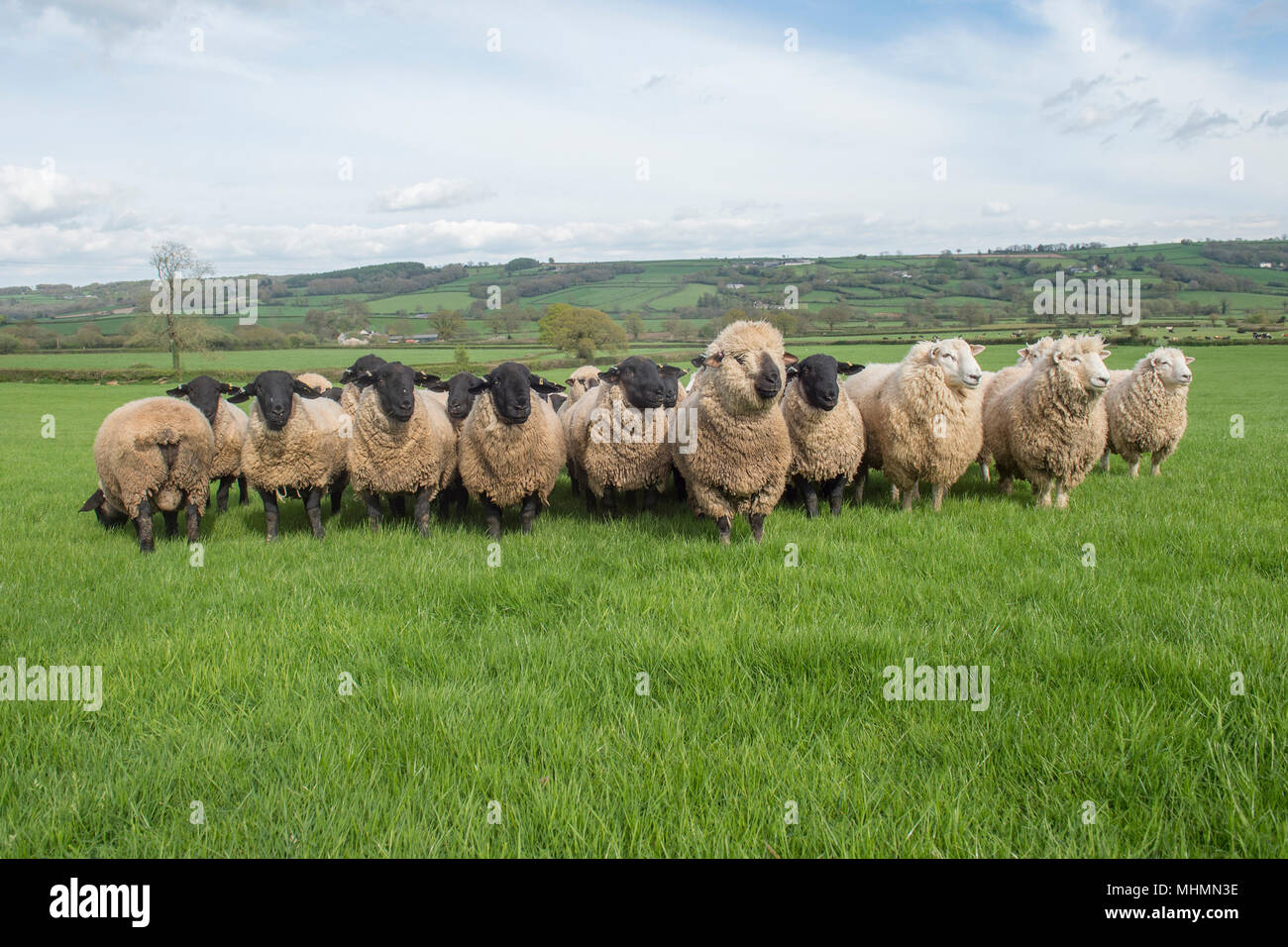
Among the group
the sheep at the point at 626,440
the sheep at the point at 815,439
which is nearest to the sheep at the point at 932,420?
the sheep at the point at 815,439

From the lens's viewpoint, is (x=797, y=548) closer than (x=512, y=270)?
Yes

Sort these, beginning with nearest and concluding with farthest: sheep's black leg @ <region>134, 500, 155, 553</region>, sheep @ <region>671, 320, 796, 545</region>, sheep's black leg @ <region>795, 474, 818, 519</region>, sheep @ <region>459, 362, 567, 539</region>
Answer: sheep @ <region>671, 320, 796, 545</region> < sheep's black leg @ <region>134, 500, 155, 553</region> < sheep @ <region>459, 362, 567, 539</region> < sheep's black leg @ <region>795, 474, 818, 519</region>

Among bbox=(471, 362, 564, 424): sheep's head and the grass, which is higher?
bbox=(471, 362, 564, 424): sheep's head

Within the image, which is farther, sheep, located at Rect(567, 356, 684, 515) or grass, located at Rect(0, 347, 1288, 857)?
sheep, located at Rect(567, 356, 684, 515)

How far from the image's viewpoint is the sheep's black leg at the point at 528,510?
808 cm

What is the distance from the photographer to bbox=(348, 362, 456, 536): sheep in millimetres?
8094

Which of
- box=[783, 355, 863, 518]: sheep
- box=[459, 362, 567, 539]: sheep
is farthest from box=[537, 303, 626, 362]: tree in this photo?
box=[783, 355, 863, 518]: sheep

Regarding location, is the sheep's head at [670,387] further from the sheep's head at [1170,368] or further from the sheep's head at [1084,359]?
the sheep's head at [1170,368]

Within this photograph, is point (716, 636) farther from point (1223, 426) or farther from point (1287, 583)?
point (1223, 426)

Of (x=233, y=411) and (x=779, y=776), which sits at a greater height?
(x=233, y=411)

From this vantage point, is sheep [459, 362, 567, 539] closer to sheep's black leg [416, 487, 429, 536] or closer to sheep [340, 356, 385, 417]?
sheep's black leg [416, 487, 429, 536]
